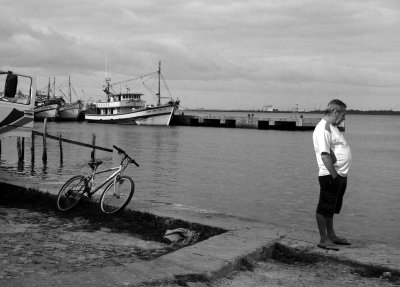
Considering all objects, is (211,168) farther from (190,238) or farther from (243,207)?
(190,238)

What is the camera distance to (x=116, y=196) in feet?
28.6

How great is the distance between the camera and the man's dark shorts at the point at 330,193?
6.16 m

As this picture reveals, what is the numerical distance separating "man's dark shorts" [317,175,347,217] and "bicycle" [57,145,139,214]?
3.55m

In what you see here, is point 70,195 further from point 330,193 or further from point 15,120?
point 330,193

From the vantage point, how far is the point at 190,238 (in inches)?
278

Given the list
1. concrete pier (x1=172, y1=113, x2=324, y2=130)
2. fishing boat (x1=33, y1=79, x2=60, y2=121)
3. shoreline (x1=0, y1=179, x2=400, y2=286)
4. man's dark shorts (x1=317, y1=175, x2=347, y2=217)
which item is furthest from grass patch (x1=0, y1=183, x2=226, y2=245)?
fishing boat (x1=33, y1=79, x2=60, y2=121)

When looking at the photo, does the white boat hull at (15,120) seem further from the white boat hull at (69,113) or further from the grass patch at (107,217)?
the white boat hull at (69,113)

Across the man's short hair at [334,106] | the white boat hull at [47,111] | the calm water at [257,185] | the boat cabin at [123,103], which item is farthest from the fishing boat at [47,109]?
the man's short hair at [334,106]

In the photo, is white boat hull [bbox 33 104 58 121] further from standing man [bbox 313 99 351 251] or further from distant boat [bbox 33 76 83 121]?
standing man [bbox 313 99 351 251]

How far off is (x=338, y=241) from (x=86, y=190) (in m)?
4.65

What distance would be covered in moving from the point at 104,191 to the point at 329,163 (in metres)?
4.19

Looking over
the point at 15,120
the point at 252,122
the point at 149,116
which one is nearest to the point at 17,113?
the point at 15,120

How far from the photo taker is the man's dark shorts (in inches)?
243

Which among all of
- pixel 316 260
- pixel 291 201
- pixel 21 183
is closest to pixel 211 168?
pixel 291 201
